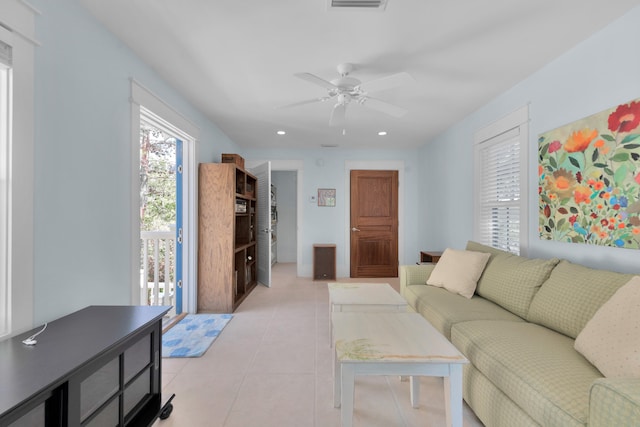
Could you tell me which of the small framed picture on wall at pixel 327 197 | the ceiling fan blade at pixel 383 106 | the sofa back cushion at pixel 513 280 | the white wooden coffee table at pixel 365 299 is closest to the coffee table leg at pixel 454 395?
the white wooden coffee table at pixel 365 299

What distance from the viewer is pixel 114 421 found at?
1.41 metres

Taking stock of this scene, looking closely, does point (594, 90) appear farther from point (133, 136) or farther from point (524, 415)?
point (133, 136)

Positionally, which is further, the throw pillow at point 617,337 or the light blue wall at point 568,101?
the light blue wall at point 568,101

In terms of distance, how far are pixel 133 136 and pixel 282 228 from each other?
544 centimetres

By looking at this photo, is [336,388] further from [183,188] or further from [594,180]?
[183,188]

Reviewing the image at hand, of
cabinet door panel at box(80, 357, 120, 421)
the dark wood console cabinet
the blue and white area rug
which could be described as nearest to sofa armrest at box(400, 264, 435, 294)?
the blue and white area rug

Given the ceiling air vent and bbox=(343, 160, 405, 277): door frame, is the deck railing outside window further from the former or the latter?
bbox=(343, 160, 405, 277): door frame

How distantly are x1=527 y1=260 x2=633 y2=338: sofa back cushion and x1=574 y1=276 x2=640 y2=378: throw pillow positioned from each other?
0.18 m

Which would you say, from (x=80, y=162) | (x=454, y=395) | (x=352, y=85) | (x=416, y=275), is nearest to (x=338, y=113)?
(x=352, y=85)

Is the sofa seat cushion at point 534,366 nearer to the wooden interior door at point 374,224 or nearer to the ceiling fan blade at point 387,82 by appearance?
the ceiling fan blade at point 387,82

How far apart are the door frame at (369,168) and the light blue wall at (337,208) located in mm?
18

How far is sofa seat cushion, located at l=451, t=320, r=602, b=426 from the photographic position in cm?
121

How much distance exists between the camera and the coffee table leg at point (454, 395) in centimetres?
142

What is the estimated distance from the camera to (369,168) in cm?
568
